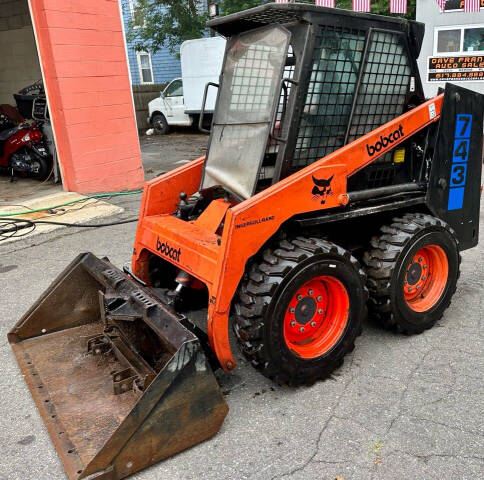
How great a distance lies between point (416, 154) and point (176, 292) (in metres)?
2.02

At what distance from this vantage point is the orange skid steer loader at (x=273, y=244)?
2689 millimetres

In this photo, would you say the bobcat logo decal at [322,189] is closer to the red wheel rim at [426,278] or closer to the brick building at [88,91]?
the red wheel rim at [426,278]

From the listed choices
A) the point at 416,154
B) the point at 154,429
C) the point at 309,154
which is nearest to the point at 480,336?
the point at 416,154

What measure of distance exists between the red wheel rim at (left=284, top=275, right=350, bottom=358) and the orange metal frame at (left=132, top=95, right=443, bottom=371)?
427mm

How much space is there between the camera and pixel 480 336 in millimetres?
3613

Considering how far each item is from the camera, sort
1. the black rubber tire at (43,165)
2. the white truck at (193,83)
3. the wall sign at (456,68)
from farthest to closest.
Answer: the white truck at (193,83) < the wall sign at (456,68) < the black rubber tire at (43,165)

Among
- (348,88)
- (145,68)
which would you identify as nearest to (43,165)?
(348,88)

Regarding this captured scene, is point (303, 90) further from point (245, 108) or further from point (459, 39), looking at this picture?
point (459, 39)

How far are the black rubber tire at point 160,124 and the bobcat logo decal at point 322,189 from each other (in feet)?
50.2

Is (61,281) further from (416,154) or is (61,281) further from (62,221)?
(62,221)

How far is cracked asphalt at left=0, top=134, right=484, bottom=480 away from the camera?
2.45 metres

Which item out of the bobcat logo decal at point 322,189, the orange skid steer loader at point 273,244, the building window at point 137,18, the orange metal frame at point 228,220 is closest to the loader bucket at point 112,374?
the orange skid steer loader at point 273,244

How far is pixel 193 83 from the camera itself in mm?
15703

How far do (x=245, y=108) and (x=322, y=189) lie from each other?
87cm
